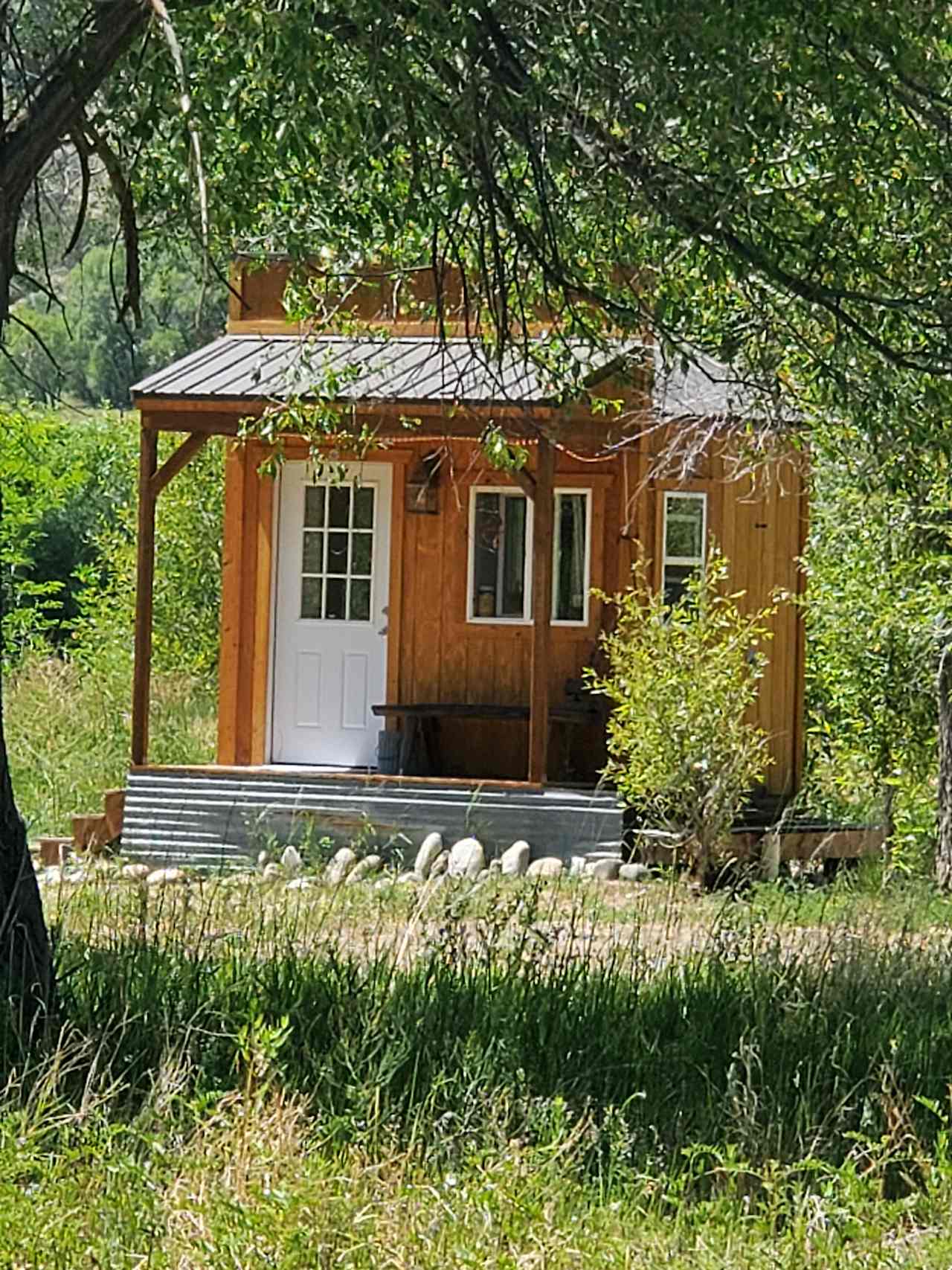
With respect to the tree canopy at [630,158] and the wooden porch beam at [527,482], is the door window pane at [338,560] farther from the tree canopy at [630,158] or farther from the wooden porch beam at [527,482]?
the tree canopy at [630,158]

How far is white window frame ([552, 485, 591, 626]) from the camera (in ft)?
52.9

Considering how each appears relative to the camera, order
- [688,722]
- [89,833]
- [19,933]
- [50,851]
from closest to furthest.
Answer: [19,933] → [688,722] → [50,851] → [89,833]

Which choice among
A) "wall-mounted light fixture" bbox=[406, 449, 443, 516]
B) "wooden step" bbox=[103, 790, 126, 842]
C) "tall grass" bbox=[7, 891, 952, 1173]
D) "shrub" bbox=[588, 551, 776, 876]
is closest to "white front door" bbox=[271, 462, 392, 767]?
"wall-mounted light fixture" bbox=[406, 449, 443, 516]

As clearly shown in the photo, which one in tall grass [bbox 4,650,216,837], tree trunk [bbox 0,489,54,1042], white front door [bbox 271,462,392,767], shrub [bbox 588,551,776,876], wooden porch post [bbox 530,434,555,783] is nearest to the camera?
tree trunk [bbox 0,489,54,1042]

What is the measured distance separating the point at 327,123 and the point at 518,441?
294 inches

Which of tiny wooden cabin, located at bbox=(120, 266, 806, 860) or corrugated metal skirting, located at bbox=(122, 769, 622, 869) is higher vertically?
tiny wooden cabin, located at bbox=(120, 266, 806, 860)

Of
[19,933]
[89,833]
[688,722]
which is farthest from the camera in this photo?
[89,833]

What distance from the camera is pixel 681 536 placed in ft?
52.7

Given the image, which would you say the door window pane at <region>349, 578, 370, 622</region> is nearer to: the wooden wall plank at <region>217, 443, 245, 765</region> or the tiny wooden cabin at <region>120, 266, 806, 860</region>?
the tiny wooden cabin at <region>120, 266, 806, 860</region>

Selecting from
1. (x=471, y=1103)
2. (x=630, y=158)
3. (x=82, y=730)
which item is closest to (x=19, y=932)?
(x=471, y=1103)

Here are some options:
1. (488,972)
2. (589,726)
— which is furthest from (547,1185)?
(589,726)

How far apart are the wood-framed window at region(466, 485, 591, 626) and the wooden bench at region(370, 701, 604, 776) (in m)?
0.82

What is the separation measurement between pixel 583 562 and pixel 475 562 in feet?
2.96

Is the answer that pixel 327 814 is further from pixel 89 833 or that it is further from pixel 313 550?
pixel 313 550
